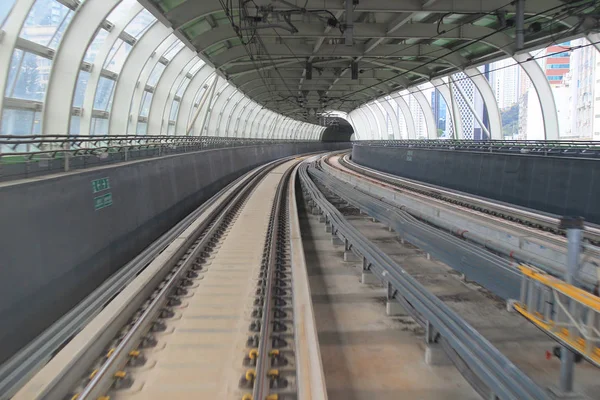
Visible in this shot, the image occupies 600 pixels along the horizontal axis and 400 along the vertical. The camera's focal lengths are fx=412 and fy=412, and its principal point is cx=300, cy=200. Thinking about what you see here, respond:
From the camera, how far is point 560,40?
17766mm

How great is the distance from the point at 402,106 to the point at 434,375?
1509 inches

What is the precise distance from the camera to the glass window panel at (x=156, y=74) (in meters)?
19.5

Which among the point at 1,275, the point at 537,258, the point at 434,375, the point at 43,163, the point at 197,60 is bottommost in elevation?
the point at 434,375

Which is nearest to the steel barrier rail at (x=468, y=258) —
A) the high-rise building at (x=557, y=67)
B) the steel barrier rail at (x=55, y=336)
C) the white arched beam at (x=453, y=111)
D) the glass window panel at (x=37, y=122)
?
the steel barrier rail at (x=55, y=336)

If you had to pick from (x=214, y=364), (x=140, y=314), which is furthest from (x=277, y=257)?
(x=214, y=364)

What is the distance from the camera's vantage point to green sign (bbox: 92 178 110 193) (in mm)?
7085

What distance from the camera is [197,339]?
4418 millimetres

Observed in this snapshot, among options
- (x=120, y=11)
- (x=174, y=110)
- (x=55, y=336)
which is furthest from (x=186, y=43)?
(x=55, y=336)

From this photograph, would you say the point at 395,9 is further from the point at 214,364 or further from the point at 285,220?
the point at 214,364

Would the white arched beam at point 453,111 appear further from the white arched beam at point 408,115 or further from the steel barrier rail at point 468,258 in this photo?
the steel barrier rail at point 468,258

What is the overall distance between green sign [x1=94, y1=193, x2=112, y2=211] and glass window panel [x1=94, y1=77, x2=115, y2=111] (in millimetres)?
9556

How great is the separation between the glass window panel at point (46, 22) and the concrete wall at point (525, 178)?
46.2 ft

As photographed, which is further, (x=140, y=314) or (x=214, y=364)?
(x=140, y=314)

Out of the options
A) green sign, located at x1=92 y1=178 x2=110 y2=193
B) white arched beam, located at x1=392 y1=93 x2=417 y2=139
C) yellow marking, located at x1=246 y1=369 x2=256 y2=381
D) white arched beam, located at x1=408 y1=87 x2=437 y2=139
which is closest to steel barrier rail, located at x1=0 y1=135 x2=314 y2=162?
green sign, located at x1=92 y1=178 x2=110 y2=193
